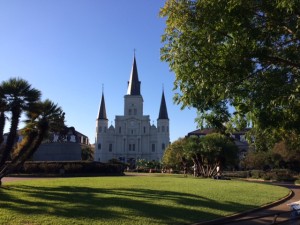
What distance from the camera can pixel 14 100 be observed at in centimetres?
1936

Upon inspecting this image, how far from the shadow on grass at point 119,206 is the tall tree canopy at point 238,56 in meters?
3.92

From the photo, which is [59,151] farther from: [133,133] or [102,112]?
[102,112]

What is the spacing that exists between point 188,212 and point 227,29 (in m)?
6.54

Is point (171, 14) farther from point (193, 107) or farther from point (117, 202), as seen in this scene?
point (117, 202)

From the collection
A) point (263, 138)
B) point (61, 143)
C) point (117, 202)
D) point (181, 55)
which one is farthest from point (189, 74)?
point (61, 143)

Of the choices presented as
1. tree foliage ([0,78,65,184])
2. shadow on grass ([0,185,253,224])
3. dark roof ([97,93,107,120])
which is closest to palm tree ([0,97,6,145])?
tree foliage ([0,78,65,184])

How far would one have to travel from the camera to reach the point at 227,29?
9.35 metres

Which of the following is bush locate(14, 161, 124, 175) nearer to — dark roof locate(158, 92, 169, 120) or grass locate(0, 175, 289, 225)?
grass locate(0, 175, 289, 225)

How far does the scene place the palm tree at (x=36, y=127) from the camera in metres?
21.0

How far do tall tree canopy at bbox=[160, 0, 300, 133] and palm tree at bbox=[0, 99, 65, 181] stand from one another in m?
12.1

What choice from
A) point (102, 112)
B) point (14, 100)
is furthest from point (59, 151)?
point (102, 112)

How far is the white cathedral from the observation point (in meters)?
116

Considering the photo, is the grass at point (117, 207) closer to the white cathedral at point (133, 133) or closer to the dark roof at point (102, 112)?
the white cathedral at point (133, 133)

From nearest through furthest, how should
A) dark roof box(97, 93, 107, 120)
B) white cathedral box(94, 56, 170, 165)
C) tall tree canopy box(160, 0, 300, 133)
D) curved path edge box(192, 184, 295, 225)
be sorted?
tall tree canopy box(160, 0, 300, 133), curved path edge box(192, 184, 295, 225), white cathedral box(94, 56, 170, 165), dark roof box(97, 93, 107, 120)
